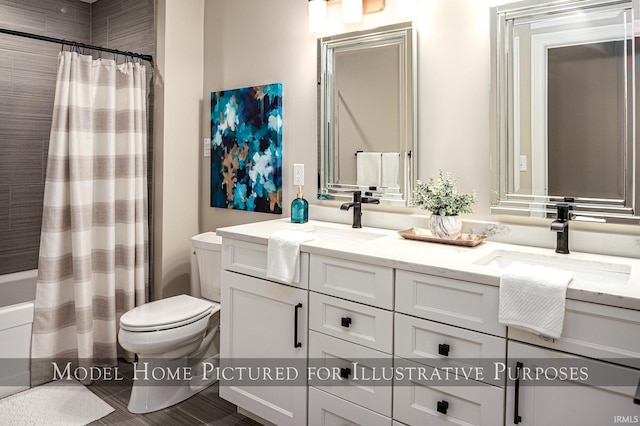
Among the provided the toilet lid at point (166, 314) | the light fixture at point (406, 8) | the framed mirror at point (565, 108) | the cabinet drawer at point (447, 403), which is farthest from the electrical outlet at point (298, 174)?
the cabinet drawer at point (447, 403)

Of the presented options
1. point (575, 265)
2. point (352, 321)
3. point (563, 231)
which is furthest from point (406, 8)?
point (352, 321)

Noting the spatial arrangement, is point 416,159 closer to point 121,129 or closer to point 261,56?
point 261,56

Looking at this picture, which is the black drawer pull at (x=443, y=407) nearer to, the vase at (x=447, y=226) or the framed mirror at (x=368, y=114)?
the vase at (x=447, y=226)

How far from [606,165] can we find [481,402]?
99 centimetres

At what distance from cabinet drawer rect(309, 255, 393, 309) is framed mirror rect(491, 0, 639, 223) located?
664 millimetres

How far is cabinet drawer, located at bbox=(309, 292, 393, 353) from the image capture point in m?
1.69

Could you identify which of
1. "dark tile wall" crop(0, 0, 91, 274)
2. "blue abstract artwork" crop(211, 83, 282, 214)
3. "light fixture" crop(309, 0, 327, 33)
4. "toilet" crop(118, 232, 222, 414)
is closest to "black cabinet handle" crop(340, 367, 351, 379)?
"toilet" crop(118, 232, 222, 414)

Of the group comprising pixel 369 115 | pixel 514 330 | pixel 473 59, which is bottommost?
pixel 514 330

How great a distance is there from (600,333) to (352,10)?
180 centimetres

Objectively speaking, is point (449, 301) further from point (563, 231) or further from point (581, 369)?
point (563, 231)

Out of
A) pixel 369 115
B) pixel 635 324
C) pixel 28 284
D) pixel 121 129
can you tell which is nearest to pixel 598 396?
pixel 635 324

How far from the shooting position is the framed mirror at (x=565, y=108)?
1688 millimetres

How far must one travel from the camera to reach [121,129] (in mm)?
2879

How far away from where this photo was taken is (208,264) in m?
2.76
